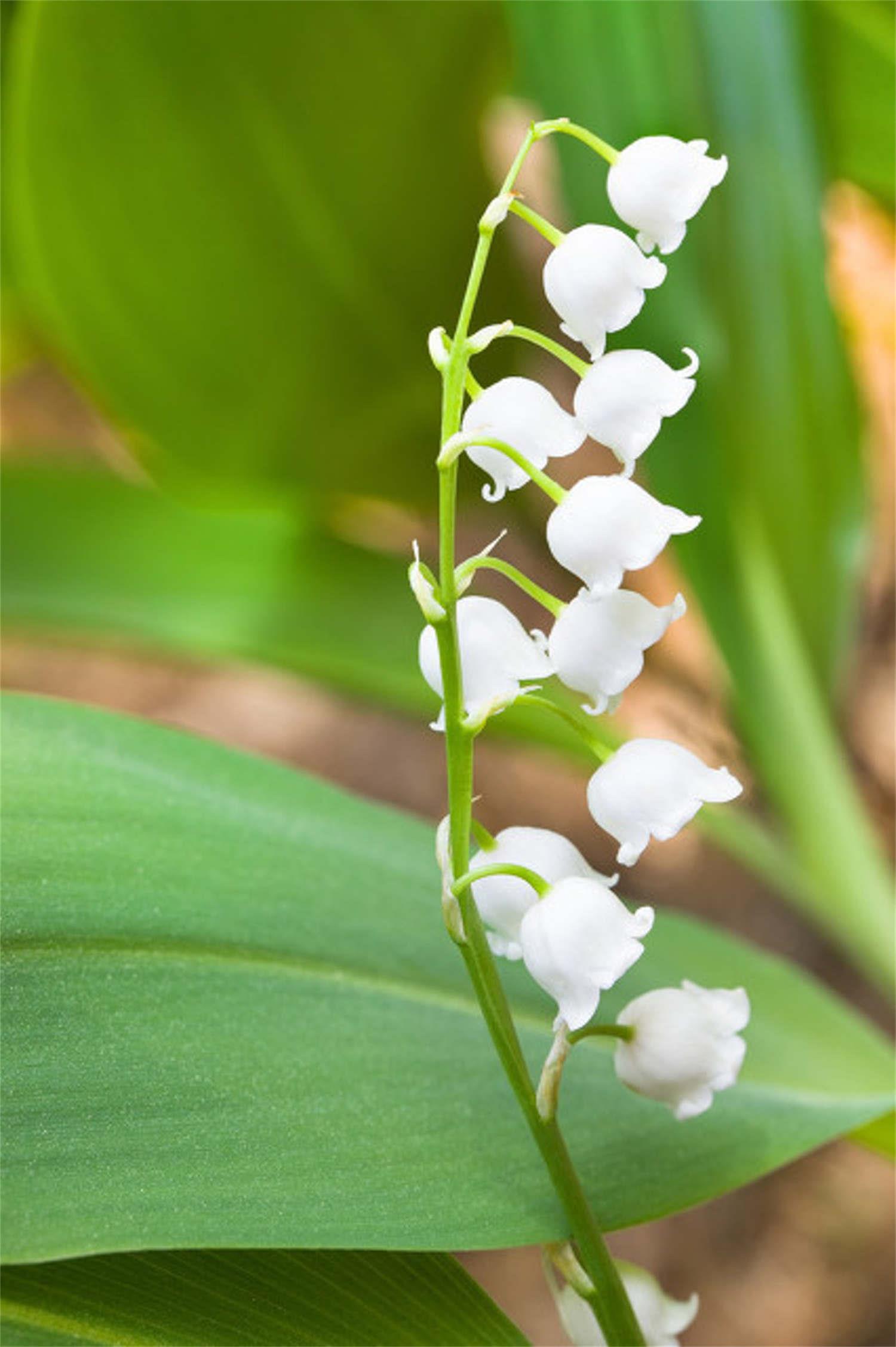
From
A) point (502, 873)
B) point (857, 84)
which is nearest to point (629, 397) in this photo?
point (502, 873)

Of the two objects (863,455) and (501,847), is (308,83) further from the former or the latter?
(501,847)

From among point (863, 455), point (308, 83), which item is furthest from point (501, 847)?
point (863, 455)

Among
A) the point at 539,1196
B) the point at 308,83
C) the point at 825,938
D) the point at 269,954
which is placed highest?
the point at 308,83

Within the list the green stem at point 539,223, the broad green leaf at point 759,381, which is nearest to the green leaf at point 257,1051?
the green stem at point 539,223

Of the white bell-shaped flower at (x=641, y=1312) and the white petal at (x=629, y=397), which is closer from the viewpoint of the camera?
the white petal at (x=629, y=397)

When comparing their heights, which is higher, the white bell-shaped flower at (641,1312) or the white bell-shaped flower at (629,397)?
the white bell-shaped flower at (629,397)

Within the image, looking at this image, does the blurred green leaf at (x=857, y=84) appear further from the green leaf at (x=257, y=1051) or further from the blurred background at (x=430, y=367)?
the green leaf at (x=257, y=1051)

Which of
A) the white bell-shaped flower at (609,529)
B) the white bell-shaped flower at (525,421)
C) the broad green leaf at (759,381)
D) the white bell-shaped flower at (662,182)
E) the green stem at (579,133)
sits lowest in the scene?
the white bell-shaped flower at (609,529)
